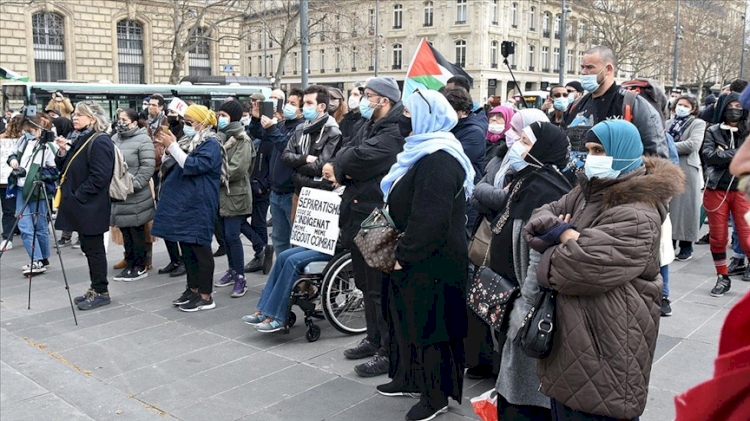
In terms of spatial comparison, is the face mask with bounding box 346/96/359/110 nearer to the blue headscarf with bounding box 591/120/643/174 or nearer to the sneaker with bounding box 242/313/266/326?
the sneaker with bounding box 242/313/266/326

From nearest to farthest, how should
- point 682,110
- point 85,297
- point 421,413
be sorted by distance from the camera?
point 421,413, point 85,297, point 682,110

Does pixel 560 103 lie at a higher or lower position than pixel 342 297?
higher

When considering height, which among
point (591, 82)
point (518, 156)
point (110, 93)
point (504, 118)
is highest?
point (110, 93)

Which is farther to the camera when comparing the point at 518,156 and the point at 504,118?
the point at 504,118

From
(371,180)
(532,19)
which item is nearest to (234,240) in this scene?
(371,180)

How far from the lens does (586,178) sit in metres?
3.12

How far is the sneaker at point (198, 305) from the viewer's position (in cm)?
687

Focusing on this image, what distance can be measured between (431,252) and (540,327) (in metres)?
1.13

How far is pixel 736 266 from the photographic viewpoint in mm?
7914

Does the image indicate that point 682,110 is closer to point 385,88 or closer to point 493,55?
point 385,88

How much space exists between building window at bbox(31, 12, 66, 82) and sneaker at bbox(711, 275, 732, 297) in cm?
3696

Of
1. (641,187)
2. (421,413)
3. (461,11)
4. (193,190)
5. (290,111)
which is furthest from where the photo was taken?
(461,11)

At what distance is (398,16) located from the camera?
60.1m

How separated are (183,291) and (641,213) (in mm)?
5834
